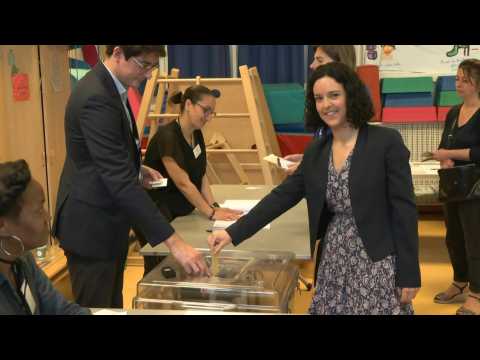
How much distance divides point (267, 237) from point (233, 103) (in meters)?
3.14

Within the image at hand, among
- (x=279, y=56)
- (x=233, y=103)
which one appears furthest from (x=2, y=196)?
(x=279, y=56)

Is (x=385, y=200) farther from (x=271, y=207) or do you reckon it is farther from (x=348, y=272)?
(x=271, y=207)

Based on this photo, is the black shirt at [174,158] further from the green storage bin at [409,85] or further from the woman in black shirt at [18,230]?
the green storage bin at [409,85]

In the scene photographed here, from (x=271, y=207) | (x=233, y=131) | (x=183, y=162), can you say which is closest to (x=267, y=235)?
(x=271, y=207)

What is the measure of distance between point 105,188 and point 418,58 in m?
4.73

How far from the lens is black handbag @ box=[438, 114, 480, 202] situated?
3.48 metres

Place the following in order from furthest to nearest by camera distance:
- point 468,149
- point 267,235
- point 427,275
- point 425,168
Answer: point 425,168, point 427,275, point 468,149, point 267,235

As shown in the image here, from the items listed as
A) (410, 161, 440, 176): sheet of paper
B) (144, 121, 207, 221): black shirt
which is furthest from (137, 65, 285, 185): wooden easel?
(144, 121, 207, 221): black shirt

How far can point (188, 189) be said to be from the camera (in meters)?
2.96

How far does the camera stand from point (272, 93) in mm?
5742

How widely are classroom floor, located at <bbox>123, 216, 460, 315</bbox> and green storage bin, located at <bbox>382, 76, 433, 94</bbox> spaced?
1.38 m

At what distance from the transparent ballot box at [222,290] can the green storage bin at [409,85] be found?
13.3ft

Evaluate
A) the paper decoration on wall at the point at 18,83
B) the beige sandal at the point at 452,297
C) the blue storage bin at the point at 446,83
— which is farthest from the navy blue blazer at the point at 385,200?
the blue storage bin at the point at 446,83
